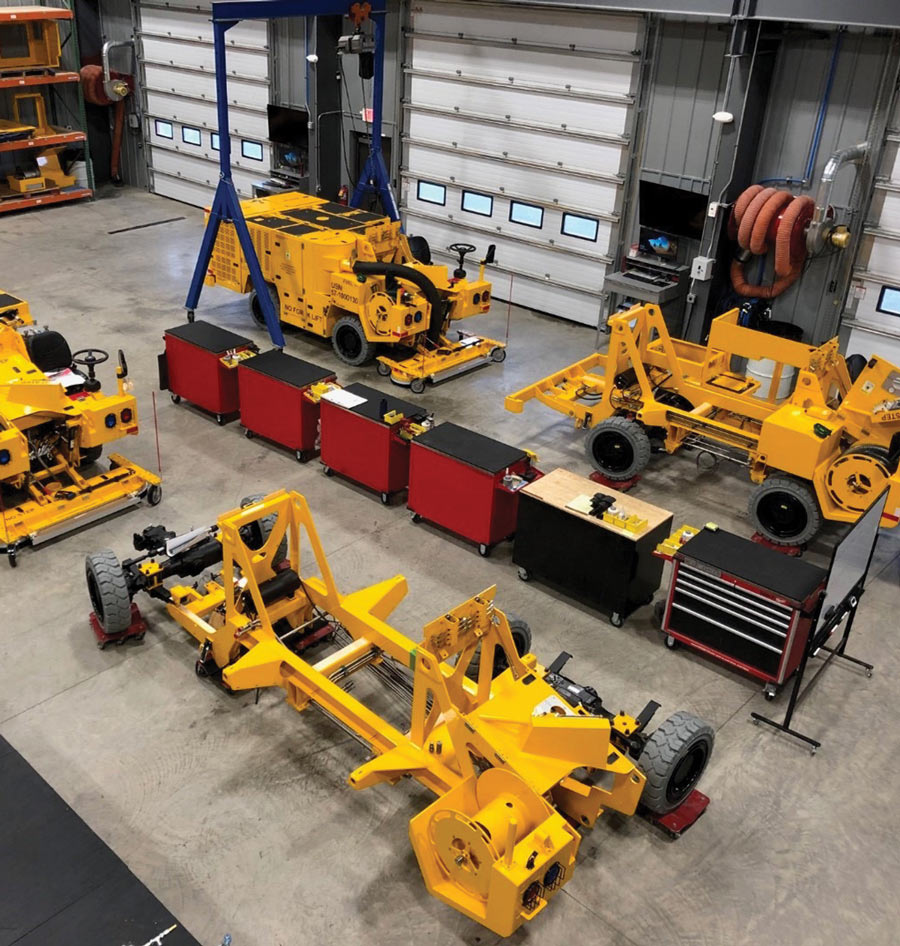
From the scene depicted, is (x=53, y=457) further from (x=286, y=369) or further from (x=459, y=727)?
(x=459, y=727)

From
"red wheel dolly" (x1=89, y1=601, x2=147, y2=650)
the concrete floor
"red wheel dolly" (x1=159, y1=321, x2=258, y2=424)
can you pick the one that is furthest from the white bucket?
"red wheel dolly" (x1=89, y1=601, x2=147, y2=650)

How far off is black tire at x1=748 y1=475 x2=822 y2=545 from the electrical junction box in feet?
13.4

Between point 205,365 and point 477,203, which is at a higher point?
point 477,203

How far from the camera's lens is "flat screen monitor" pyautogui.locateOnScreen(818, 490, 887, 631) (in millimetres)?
6207

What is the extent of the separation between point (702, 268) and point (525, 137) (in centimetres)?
372

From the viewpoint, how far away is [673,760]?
5738mm

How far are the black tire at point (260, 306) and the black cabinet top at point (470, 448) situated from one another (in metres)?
4.58

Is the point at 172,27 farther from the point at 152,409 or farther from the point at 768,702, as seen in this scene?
the point at 768,702

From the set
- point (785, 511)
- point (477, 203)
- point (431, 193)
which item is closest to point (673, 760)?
point (785, 511)

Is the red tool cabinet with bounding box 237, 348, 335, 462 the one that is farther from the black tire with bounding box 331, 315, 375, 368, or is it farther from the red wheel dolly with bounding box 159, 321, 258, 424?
the black tire with bounding box 331, 315, 375, 368

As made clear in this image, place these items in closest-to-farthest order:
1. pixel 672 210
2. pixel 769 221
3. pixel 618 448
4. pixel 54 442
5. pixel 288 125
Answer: pixel 54 442 < pixel 618 448 < pixel 769 221 < pixel 672 210 < pixel 288 125

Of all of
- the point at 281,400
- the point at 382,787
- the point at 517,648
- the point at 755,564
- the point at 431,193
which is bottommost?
the point at 382,787

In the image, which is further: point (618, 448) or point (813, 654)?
point (618, 448)

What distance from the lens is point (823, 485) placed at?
29.0 feet
